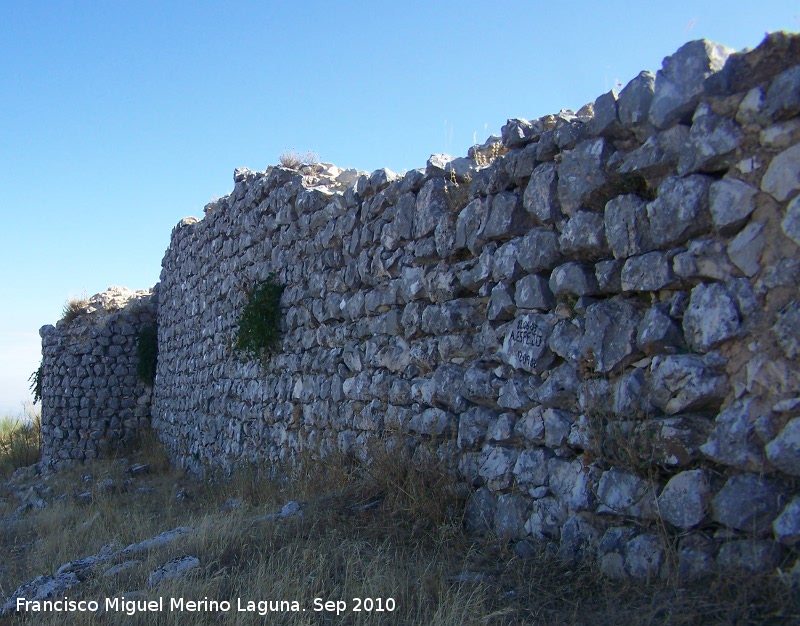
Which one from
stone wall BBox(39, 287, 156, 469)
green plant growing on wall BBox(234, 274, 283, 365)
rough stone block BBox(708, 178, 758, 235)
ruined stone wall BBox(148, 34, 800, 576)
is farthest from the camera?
stone wall BBox(39, 287, 156, 469)

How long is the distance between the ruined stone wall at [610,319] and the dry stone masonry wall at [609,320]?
0.04 ft

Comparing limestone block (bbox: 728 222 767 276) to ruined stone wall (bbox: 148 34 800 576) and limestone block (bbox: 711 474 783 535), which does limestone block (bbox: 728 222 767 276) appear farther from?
limestone block (bbox: 711 474 783 535)

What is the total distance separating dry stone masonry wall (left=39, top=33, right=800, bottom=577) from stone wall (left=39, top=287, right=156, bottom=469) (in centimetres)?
854

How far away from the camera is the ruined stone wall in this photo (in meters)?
3.03

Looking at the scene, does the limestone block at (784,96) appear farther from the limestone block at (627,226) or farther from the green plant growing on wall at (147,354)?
the green plant growing on wall at (147,354)

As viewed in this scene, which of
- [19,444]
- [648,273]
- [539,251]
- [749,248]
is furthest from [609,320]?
[19,444]

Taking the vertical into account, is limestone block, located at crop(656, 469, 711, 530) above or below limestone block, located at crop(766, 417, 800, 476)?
below

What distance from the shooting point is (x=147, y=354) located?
13953 millimetres

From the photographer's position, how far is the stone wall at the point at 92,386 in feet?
44.4

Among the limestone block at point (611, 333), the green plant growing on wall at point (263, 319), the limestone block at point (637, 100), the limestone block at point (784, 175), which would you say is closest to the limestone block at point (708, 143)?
the limestone block at point (784, 175)

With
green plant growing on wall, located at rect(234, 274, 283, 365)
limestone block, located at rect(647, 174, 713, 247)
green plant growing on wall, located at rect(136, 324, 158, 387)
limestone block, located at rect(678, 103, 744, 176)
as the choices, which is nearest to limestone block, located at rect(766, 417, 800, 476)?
limestone block, located at rect(647, 174, 713, 247)

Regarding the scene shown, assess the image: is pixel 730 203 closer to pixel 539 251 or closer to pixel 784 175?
pixel 784 175

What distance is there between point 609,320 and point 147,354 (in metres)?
11.9

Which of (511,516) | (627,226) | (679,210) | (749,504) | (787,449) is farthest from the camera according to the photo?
(511,516)
